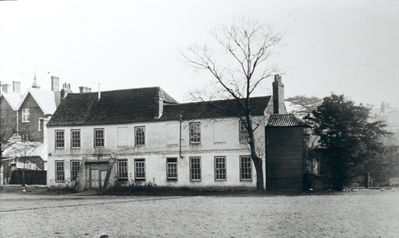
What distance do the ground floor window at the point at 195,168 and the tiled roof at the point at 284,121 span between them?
550 centimetres

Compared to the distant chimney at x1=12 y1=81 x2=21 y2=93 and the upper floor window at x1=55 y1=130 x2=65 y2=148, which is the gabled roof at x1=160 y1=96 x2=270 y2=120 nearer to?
the upper floor window at x1=55 y1=130 x2=65 y2=148

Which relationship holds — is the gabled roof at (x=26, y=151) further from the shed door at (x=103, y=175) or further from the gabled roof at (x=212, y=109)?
the gabled roof at (x=212, y=109)

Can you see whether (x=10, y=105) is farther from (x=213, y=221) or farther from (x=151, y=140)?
(x=213, y=221)

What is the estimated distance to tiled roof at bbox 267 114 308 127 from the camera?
3353 cm

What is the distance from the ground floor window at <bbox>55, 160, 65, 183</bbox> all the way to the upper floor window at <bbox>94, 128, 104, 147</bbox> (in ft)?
10.7

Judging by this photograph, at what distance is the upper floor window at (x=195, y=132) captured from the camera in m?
36.1

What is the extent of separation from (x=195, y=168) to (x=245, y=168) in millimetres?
3623

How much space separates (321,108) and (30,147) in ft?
91.4

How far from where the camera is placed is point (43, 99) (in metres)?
58.1

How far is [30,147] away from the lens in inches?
1932

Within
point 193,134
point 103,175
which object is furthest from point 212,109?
point 103,175

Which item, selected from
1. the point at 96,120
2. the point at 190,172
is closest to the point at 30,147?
the point at 96,120

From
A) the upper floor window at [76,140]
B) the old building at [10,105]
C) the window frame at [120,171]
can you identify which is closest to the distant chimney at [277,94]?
the window frame at [120,171]

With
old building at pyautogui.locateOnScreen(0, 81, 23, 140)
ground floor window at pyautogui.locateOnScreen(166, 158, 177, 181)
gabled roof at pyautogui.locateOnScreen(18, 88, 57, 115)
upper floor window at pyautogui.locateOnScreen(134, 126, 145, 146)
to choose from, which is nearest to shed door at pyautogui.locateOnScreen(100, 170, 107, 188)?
upper floor window at pyautogui.locateOnScreen(134, 126, 145, 146)
